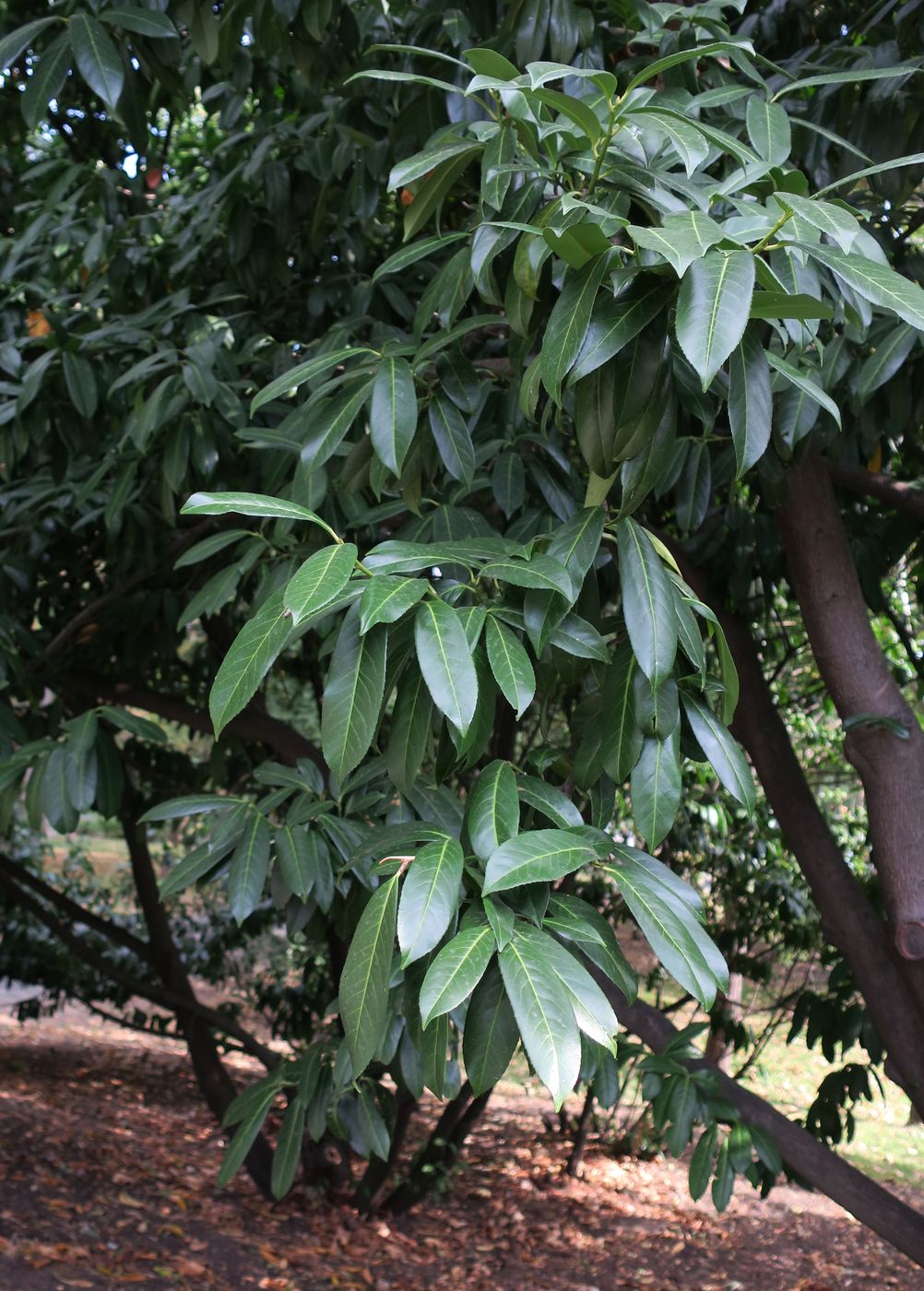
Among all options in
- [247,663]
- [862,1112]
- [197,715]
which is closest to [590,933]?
[247,663]

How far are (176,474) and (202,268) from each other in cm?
97

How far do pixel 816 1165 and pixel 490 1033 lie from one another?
1.81 meters

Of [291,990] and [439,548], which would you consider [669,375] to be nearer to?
[439,548]

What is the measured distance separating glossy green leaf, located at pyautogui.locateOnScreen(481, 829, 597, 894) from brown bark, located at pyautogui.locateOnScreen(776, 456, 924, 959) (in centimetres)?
143

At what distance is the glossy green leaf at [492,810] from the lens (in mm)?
1020

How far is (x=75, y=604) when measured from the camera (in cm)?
340

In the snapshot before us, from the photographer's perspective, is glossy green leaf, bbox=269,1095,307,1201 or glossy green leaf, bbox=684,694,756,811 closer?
glossy green leaf, bbox=684,694,756,811

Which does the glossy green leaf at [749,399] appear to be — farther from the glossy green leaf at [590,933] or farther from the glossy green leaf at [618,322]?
the glossy green leaf at [590,933]

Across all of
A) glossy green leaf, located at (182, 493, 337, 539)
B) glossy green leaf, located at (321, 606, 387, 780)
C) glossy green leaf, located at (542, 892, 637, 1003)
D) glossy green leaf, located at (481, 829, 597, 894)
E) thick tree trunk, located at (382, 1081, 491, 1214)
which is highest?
glossy green leaf, located at (182, 493, 337, 539)

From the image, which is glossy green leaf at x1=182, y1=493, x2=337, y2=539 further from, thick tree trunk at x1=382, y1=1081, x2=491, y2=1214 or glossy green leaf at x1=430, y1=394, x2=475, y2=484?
thick tree trunk at x1=382, y1=1081, x2=491, y2=1214

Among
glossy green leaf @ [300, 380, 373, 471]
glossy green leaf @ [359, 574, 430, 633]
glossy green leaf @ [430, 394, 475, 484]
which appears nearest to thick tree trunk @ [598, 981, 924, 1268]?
glossy green leaf @ [430, 394, 475, 484]

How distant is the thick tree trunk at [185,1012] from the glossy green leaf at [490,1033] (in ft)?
10.1

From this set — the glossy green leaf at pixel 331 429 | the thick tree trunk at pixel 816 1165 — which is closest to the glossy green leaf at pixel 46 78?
the glossy green leaf at pixel 331 429

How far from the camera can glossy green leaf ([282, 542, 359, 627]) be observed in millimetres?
906
